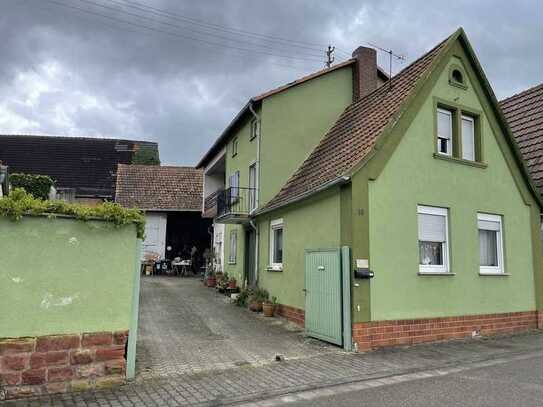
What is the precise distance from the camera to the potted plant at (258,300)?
13.8 meters

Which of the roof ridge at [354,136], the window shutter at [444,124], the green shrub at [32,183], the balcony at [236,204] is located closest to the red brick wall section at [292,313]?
the roof ridge at [354,136]

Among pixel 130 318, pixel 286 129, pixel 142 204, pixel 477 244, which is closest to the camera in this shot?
pixel 130 318

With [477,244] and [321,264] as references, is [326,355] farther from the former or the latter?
[477,244]

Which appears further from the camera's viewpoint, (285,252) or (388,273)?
(285,252)

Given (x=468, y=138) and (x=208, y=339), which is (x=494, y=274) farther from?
(x=208, y=339)

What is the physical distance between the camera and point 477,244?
1144 centimetres

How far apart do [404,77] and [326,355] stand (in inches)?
312

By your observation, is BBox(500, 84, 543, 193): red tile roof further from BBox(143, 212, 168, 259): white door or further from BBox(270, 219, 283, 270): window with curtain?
BBox(143, 212, 168, 259): white door

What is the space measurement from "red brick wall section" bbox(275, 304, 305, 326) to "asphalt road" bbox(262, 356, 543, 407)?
466cm

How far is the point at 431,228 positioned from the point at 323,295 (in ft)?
10.0

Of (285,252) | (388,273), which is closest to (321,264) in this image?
(388,273)

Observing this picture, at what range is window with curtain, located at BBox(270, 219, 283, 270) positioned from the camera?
45.7 feet

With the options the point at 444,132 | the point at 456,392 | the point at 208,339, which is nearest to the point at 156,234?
the point at 208,339

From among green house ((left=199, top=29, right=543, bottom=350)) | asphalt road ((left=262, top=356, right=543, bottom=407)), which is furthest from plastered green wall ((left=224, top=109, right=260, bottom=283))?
asphalt road ((left=262, top=356, right=543, bottom=407))
